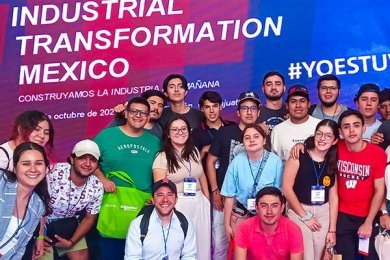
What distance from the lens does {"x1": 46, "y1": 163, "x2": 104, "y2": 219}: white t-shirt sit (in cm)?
421

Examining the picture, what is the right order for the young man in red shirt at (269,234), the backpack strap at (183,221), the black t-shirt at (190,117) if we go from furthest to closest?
the black t-shirt at (190,117) < the backpack strap at (183,221) < the young man in red shirt at (269,234)

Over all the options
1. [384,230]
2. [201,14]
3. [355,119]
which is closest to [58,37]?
[201,14]

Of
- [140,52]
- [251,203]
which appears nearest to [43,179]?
[251,203]

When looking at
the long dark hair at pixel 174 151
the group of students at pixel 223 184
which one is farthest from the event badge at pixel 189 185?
the long dark hair at pixel 174 151

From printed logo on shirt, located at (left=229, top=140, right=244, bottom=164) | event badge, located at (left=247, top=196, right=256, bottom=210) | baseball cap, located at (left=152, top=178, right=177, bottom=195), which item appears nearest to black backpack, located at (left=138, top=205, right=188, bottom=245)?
baseball cap, located at (left=152, top=178, right=177, bottom=195)

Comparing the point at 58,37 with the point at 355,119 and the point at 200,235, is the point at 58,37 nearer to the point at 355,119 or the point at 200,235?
the point at 200,235

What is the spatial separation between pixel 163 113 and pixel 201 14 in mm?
1367

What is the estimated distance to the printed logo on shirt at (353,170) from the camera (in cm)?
416

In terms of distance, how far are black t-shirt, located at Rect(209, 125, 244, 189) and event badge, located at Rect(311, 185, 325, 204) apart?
603mm

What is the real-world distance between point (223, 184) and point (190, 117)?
66 centimetres

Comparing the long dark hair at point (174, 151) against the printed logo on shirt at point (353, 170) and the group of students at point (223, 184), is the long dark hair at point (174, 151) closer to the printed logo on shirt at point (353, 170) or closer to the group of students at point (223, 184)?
the group of students at point (223, 184)

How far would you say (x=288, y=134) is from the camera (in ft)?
14.9

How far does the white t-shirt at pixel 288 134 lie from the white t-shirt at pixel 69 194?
4.06 feet

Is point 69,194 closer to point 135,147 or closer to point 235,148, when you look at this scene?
point 135,147
